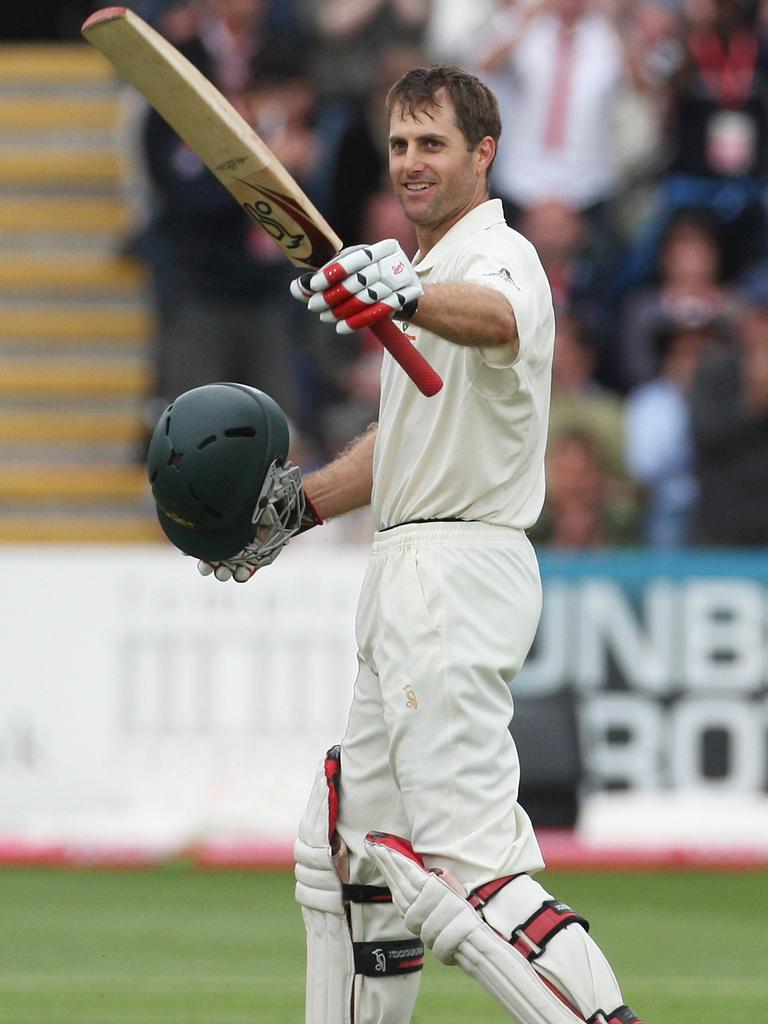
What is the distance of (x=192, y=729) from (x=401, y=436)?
16.6ft

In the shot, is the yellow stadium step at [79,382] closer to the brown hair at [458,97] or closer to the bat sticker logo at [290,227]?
the bat sticker logo at [290,227]

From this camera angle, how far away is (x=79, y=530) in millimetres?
12328

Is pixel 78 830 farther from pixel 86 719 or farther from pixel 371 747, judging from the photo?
pixel 371 747

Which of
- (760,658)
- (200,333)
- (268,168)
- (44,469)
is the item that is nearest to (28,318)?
(44,469)

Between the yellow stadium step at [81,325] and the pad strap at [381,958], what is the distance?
901 centimetres

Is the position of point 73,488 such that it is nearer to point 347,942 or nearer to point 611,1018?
point 347,942

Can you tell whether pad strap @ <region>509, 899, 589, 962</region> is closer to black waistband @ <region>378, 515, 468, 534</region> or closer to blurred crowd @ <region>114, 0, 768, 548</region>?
black waistband @ <region>378, 515, 468, 534</region>

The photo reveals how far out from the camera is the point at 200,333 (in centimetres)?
1122

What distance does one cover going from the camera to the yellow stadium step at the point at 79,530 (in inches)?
480

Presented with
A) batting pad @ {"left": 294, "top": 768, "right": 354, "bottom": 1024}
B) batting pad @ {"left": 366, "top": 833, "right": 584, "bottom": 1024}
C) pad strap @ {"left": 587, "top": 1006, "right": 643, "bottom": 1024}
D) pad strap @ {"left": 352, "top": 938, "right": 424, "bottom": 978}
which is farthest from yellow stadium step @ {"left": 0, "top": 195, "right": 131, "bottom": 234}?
pad strap @ {"left": 587, "top": 1006, "right": 643, "bottom": 1024}

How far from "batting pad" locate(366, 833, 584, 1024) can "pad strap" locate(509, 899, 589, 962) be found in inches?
0.8

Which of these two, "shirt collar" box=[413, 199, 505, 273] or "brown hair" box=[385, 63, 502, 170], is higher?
"brown hair" box=[385, 63, 502, 170]

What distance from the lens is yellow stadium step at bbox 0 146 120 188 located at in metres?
13.7

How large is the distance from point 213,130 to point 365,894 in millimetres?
1680
